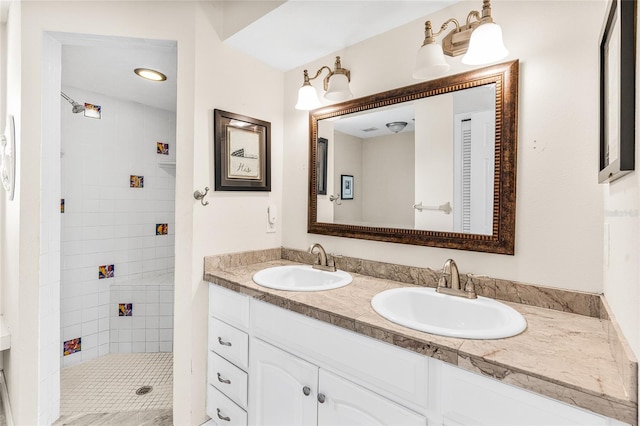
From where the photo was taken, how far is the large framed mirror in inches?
49.3

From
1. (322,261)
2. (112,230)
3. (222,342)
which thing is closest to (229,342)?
(222,342)

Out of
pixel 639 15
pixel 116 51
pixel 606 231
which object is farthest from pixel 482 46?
pixel 116 51

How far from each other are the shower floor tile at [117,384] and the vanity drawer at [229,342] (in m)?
0.66

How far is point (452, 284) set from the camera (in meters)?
1.28

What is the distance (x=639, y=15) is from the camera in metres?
0.63

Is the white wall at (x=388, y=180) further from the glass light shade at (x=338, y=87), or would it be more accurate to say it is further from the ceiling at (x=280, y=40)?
the ceiling at (x=280, y=40)

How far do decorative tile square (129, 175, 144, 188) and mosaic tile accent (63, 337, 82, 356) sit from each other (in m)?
1.28

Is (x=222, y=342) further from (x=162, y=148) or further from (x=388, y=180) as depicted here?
(x=162, y=148)

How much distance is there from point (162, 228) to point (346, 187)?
2042 millimetres

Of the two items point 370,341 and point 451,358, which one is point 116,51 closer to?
point 370,341

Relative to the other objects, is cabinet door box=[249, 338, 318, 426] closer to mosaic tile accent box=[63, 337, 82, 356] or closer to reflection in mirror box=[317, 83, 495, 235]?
reflection in mirror box=[317, 83, 495, 235]

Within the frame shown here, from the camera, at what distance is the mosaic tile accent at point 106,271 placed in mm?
2527

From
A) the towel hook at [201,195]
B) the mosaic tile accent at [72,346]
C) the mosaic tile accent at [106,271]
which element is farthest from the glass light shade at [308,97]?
the mosaic tile accent at [72,346]

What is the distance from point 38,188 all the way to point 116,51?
35.2 inches
